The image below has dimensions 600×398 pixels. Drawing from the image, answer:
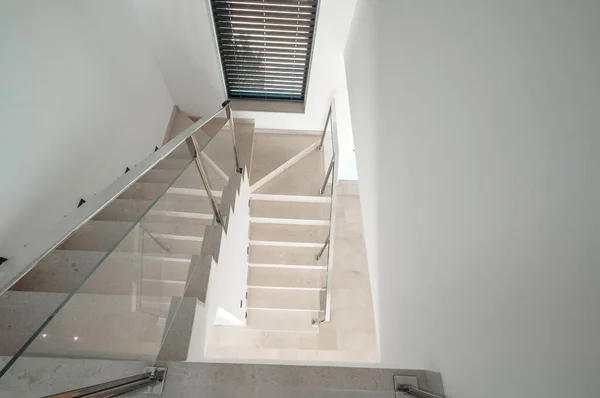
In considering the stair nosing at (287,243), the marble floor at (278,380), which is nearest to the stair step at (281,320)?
the stair nosing at (287,243)

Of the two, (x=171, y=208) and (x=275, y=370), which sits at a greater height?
(x=171, y=208)

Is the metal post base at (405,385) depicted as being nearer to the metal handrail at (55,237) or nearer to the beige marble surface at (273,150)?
the metal handrail at (55,237)

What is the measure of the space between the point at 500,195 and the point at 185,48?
4653mm

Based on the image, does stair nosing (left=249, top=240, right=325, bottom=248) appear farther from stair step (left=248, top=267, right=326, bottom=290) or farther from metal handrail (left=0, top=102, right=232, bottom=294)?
metal handrail (left=0, top=102, right=232, bottom=294)

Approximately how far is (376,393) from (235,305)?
2.36 meters

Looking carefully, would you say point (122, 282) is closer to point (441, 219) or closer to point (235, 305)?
point (441, 219)

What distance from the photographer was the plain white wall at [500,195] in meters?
0.69

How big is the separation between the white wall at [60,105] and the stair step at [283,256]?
7.05ft

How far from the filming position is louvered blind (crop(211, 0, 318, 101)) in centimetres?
396

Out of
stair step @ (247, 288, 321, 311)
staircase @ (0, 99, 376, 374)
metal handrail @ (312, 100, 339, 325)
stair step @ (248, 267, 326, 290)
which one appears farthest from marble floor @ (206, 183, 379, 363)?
stair step @ (248, 267, 326, 290)

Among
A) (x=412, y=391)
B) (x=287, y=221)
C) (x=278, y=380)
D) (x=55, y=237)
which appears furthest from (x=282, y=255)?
(x=55, y=237)

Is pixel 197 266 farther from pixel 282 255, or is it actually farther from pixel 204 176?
pixel 282 255

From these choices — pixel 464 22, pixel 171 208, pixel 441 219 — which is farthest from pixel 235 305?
pixel 464 22

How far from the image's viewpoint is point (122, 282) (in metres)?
1.17
